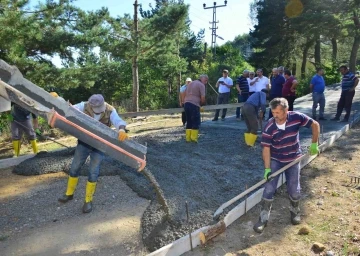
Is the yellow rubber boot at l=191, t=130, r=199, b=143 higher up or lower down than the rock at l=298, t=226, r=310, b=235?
higher up

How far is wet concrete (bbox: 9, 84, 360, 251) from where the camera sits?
3.93 meters

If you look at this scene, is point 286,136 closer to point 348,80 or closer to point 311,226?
point 311,226

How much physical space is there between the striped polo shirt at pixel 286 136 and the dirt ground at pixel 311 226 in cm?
88

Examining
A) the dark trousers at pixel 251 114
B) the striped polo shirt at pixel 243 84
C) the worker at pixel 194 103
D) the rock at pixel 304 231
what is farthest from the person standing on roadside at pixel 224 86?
the rock at pixel 304 231

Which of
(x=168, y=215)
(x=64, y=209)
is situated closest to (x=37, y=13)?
(x=64, y=209)

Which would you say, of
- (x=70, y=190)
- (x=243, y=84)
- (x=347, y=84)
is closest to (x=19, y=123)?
(x=70, y=190)

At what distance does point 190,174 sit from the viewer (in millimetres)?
5387

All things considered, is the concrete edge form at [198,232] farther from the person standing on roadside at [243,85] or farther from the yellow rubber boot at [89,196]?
the person standing on roadside at [243,85]

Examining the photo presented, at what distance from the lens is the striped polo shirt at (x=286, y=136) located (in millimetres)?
3920

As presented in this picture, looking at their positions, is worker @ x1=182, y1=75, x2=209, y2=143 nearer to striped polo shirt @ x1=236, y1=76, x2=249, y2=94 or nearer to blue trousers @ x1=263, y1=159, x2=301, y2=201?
striped polo shirt @ x1=236, y1=76, x2=249, y2=94

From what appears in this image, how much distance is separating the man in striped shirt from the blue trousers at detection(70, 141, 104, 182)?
6.67 feet

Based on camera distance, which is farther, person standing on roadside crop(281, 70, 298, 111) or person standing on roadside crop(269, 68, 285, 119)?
person standing on roadside crop(269, 68, 285, 119)

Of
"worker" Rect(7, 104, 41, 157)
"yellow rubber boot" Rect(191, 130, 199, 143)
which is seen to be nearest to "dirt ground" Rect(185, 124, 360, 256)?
"yellow rubber boot" Rect(191, 130, 199, 143)

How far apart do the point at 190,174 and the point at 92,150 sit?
5.65ft
